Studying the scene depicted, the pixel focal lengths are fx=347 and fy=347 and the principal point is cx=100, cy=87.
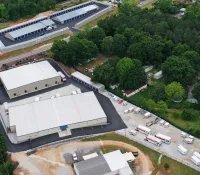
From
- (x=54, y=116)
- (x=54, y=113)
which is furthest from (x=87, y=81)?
(x=54, y=116)

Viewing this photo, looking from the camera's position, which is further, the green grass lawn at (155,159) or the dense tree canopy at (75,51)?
the dense tree canopy at (75,51)

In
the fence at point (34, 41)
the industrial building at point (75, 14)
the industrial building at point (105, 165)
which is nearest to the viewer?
the industrial building at point (105, 165)

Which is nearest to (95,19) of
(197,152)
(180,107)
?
(180,107)

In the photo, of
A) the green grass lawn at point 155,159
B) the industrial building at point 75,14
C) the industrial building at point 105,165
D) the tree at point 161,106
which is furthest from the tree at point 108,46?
the industrial building at point 105,165

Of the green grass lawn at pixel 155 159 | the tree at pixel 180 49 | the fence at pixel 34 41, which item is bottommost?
the green grass lawn at pixel 155 159

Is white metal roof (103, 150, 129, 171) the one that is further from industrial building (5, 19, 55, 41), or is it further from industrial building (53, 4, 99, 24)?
industrial building (53, 4, 99, 24)

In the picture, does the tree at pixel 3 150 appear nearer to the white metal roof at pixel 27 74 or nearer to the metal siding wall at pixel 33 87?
the metal siding wall at pixel 33 87

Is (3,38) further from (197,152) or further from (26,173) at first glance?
(197,152)
